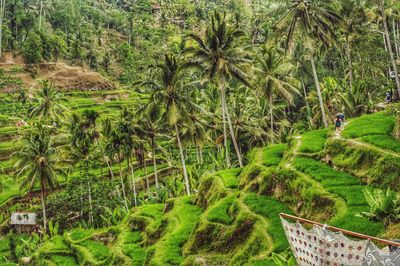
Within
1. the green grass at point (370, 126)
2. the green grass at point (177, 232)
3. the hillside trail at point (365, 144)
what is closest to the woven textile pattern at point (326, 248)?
the hillside trail at point (365, 144)

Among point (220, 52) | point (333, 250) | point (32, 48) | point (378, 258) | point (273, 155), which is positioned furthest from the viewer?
point (32, 48)

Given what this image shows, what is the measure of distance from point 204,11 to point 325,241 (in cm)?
13198

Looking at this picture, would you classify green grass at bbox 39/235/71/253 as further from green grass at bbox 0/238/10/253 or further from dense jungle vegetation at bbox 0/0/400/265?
green grass at bbox 0/238/10/253

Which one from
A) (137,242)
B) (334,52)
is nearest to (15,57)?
(334,52)

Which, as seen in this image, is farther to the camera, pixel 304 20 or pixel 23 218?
pixel 23 218

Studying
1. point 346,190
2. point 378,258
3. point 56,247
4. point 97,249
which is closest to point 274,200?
point 346,190

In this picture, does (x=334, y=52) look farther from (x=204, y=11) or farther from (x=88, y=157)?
(x=204, y=11)

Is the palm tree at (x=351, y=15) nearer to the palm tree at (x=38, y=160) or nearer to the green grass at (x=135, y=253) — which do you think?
the green grass at (x=135, y=253)

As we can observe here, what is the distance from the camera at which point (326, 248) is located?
1026 cm

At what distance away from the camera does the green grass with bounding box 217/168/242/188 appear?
2951 centimetres

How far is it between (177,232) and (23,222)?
3317 cm

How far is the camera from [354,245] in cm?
989

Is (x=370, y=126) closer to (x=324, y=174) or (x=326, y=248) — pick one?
(x=324, y=174)

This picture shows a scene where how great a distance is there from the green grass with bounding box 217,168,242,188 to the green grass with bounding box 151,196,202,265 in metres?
2.65
